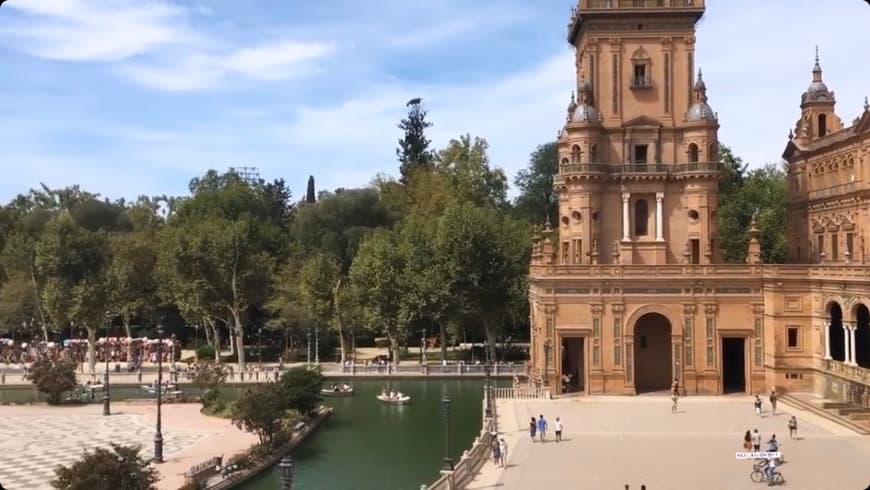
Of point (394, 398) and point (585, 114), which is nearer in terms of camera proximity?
point (585, 114)

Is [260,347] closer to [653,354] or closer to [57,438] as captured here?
[57,438]

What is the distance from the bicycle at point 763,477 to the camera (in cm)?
2867

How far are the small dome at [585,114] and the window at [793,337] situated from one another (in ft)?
47.0

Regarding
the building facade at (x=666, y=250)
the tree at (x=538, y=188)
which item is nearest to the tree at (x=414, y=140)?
the tree at (x=538, y=188)

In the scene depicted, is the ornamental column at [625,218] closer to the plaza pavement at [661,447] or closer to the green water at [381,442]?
the plaza pavement at [661,447]

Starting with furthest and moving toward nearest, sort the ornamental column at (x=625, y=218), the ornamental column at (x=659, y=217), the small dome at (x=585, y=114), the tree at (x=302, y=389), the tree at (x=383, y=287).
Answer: the tree at (x=383, y=287)
the ornamental column at (x=625, y=218)
the ornamental column at (x=659, y=217)
the small dome at (x=585, y=114)
the tree at (x=302, y=389)

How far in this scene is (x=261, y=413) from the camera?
36625 mm

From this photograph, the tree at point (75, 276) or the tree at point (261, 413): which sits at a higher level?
the tree at point (75, 276)

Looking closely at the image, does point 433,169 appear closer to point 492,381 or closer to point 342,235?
point 342,235

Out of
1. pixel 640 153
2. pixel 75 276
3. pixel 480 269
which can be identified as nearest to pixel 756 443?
pixel 640 153

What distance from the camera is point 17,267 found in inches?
2980

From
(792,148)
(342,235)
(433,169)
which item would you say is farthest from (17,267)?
(792,148)

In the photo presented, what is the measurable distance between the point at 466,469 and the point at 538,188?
7828cm

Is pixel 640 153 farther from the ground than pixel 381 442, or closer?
farther from the ground
